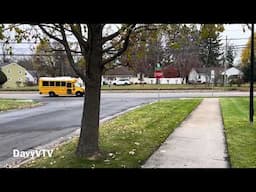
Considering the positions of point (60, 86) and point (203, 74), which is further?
point (203, 74)

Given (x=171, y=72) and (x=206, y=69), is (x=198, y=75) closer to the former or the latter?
(x=206, y=69)

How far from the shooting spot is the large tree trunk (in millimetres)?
6246

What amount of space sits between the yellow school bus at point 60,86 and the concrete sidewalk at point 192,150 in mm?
23048

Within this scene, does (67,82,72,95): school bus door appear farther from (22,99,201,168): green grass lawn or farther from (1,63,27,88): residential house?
(22,99,201,168): green grass lawn

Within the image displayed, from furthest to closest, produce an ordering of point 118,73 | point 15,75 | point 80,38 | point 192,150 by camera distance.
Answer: point 15,75, point 118,73, point 192,150, point 80,38

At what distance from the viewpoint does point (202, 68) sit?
4853 centimetres

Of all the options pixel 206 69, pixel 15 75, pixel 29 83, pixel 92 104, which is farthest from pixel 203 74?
pixel 92 104

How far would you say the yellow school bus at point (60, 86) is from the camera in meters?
33.0

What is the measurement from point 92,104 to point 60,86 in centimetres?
2793

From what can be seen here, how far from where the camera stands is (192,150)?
24.3 feet

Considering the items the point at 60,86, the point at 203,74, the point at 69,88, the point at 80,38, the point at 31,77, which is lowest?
the point at 69,88
